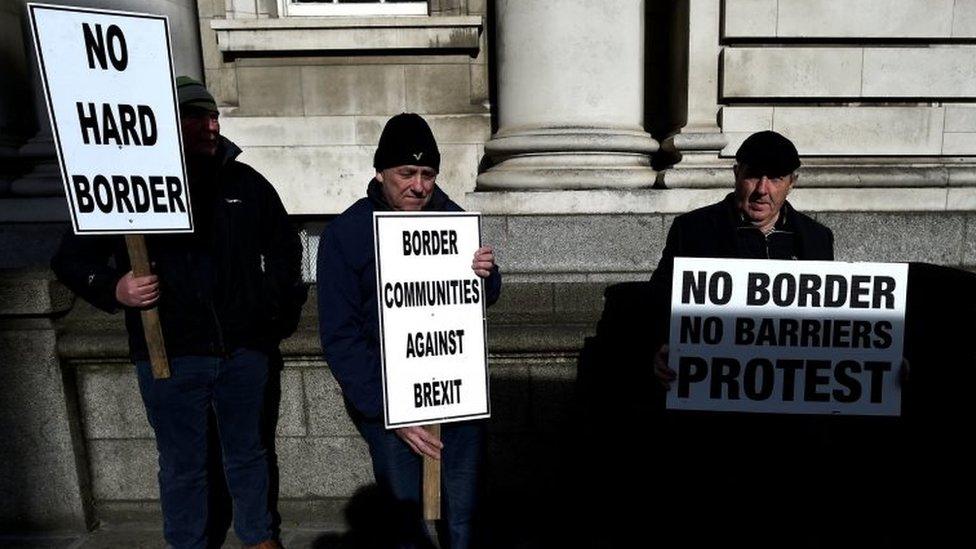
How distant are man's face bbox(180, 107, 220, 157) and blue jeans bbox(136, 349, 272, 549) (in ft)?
3.25

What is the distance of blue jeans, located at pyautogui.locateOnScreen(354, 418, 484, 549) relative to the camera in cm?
254

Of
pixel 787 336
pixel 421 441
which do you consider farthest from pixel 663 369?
pixel 421 441

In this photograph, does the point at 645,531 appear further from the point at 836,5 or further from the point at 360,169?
the point at 360,169

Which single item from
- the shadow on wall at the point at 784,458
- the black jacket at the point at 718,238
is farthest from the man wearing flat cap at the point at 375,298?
the shadow on wall at the point at 784,458

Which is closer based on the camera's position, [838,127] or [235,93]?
[838,127]

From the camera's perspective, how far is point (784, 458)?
2561 mm

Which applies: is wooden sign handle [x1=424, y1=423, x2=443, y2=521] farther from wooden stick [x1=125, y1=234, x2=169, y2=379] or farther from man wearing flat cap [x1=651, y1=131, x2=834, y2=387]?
wooden stick [x1=125, y1=234, x2=169, y2=379]

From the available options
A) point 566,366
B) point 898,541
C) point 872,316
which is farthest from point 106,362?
point 898,541

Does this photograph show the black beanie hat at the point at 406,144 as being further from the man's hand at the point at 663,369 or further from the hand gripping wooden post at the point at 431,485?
the man's hand at the point at 663,369

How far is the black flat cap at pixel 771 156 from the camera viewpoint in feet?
7.15

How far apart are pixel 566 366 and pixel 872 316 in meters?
1.61

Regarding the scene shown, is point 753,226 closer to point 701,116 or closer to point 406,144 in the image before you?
point 406,144

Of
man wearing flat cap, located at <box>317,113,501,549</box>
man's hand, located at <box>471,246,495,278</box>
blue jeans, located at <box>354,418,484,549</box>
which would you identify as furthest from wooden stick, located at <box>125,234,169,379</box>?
man's hand, located at <box>471,246,495,278</box>

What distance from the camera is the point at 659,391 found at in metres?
2.79
